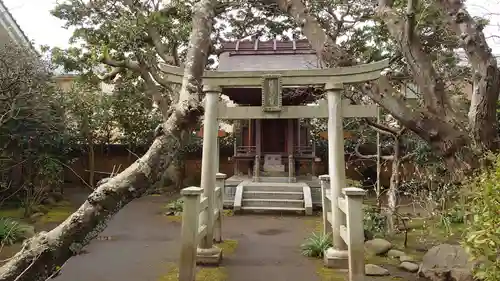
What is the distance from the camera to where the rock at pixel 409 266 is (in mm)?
5594

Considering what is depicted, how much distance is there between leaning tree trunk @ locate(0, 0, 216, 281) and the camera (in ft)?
6.86

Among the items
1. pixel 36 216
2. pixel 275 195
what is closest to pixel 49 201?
pixel 36 216

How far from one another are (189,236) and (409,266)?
10.6 ft

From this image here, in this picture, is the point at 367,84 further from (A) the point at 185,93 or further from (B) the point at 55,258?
(B) the point at 55,258

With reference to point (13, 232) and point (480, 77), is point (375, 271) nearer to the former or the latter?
point (480, 77)

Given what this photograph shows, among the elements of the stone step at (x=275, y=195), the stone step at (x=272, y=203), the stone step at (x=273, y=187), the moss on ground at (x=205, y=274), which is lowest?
the moss on ground at (x=205, y=274)

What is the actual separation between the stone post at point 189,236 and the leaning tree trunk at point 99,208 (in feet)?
8.64

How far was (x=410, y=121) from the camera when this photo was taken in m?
4.77

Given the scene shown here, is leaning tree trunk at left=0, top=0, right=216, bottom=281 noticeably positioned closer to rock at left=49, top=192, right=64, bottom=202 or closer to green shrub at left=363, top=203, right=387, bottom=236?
green shrub at left=363, top=203, right=387, bottom=236

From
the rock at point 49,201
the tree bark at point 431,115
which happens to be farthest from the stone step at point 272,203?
the tree bark at point 431,115

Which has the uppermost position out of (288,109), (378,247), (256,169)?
(288,109)

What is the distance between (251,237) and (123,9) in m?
8.61

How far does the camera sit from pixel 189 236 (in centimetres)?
491

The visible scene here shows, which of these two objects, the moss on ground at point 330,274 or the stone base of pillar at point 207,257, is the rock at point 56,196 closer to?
the stone base of pillar at point 207,257
